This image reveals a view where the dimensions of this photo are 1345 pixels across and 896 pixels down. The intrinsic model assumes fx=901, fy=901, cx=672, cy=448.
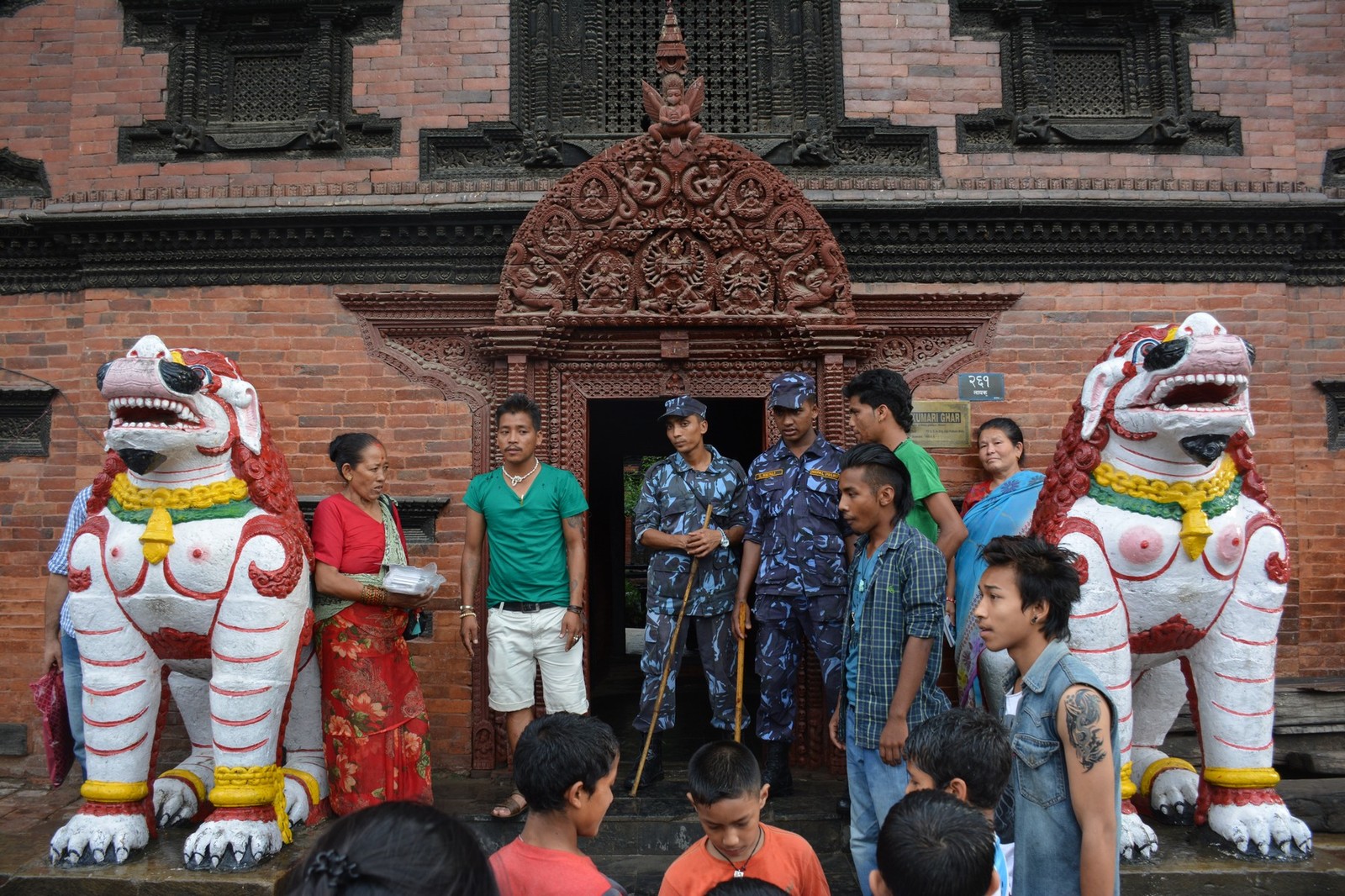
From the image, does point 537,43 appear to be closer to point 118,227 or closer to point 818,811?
point 118,227

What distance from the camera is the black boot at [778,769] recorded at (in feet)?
16.5

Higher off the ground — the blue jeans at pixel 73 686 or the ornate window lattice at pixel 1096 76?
the ornate window lattice at pixel 1096 76

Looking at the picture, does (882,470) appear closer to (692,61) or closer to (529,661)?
(529,661)

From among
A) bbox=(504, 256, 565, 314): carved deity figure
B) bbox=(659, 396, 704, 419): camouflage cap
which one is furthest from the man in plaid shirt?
bbox=(504, 256, 565, 314): carved deity figure

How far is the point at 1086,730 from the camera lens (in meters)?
2.48

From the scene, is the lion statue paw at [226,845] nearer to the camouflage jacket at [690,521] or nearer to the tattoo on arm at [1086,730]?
the camouflage jacket at [690,521]

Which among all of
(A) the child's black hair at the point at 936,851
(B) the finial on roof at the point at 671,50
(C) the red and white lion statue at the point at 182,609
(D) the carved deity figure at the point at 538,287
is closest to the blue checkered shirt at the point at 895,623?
(A) the child's black hair at the point at 936,851

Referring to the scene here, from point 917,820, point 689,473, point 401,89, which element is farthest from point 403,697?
point 401,89

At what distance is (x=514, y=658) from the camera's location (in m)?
4.93

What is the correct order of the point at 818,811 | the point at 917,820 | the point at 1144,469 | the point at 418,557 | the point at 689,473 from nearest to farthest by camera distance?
the point at 917,820, the point at 1144,469, the point at 818,811, the point at 689,473, the point at 418,557

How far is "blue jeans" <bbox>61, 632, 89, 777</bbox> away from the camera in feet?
15.8

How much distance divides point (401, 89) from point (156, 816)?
193 inches

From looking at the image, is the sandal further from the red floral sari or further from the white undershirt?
the white undershirt

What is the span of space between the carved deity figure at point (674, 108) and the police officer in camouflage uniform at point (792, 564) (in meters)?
1.94
